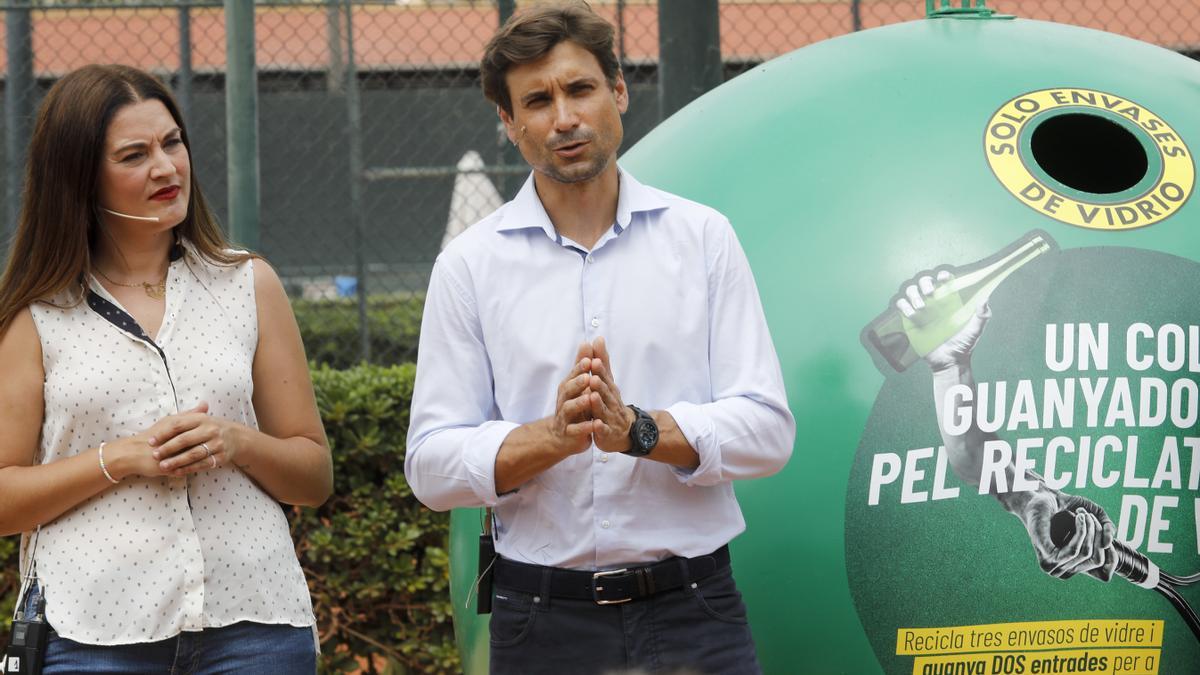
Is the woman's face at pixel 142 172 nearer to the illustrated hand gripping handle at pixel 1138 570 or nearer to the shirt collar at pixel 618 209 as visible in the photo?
the shirt collar at pixel 618 209

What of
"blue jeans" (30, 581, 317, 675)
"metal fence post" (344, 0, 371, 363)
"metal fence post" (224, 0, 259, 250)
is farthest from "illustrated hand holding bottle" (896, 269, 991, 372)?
"metal fence post" (344, 0, 371, 363)

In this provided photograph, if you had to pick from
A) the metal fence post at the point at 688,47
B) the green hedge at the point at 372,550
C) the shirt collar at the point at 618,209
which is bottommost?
the green hedge at the point at 372,550

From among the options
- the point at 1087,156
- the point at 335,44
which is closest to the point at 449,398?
the point at 1087,156

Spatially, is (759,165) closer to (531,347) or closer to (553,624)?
(531,347)

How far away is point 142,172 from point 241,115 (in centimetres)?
314

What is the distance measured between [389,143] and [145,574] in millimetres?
10884

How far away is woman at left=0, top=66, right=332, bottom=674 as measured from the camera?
273cm

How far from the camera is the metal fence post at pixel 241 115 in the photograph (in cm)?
587

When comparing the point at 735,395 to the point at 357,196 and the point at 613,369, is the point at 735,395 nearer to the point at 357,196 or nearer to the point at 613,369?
the point at 613,369

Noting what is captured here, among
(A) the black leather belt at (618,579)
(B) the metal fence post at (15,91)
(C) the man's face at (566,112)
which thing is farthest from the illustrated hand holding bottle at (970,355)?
(B) the metal fence post at (15,91)

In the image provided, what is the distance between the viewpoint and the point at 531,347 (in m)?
2.63

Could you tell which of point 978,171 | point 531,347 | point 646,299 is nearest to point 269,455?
point 531,347

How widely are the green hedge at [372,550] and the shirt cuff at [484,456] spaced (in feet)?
9.77

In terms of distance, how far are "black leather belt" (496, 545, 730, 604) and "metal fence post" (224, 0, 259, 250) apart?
3535 mm
